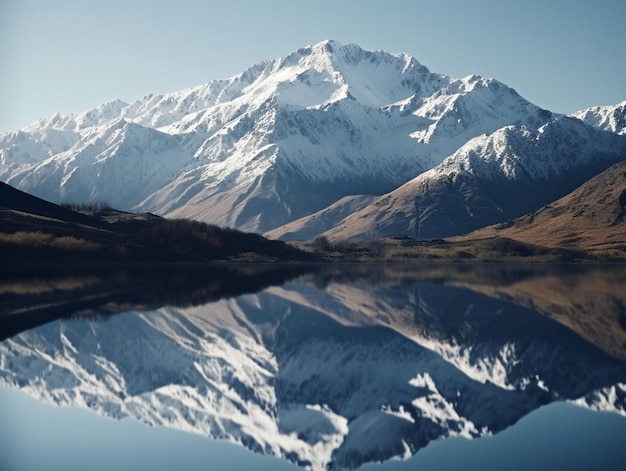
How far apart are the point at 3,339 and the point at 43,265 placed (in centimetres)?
12479

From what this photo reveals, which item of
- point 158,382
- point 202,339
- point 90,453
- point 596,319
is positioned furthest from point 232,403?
point 596,319

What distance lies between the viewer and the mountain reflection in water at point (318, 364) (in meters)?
38.5

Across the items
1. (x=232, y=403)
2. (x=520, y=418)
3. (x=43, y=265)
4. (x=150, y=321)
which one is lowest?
(x=520, y=418)

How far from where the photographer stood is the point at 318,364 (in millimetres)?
54656

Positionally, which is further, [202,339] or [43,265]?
[43,265]

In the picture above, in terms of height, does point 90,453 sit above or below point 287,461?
above

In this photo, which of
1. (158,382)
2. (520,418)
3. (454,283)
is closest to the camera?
(520,418)

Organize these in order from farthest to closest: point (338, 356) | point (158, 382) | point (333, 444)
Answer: point (338, 356)
point (158, 382)
point (333, 444)

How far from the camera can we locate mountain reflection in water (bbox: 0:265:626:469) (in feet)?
126

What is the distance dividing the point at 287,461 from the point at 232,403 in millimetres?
9533

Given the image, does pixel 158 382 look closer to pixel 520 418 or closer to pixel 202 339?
pixel 202 339

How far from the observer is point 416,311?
299 ft

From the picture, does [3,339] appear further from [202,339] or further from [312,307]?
[312,307]

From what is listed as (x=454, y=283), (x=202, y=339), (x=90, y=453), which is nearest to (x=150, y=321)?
(x=202, y=339)
